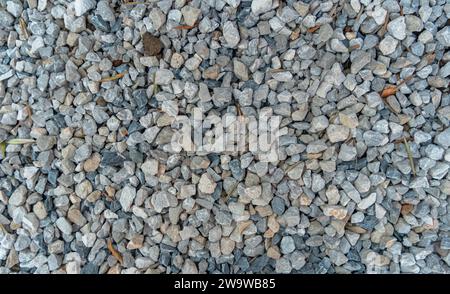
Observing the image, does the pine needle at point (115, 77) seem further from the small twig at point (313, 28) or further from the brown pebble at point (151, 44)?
the small twig at point (313, 28)

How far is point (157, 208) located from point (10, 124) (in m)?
0.52

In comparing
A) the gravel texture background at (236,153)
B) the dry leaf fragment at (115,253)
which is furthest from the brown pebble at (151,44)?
the dry leaf fragment at (115,253)

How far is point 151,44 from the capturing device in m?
1.12

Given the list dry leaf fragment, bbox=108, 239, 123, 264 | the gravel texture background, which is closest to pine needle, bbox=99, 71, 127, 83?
the gravel texture background

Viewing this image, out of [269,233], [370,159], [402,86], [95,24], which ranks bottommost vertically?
[269,233]

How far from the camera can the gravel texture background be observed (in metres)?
1.11

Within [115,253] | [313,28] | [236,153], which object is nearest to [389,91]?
[313,28]

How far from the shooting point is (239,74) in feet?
3.66

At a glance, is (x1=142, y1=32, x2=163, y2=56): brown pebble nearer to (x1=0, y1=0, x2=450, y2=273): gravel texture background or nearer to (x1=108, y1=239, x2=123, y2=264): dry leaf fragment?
(x1=0, y1=0, x2=450, y2=273): gravel texture background

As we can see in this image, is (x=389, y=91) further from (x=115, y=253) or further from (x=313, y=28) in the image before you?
(x=115, y=253)
